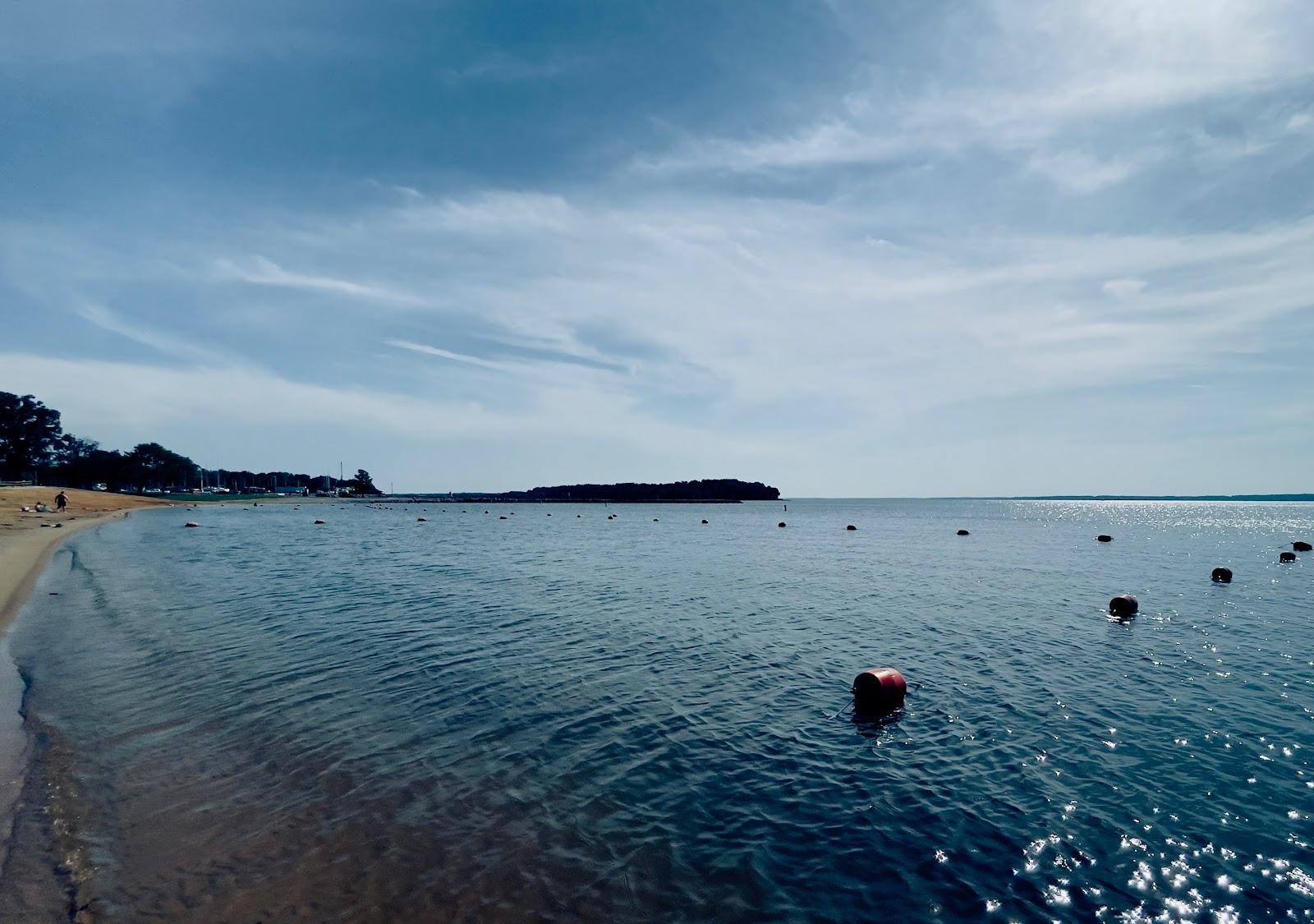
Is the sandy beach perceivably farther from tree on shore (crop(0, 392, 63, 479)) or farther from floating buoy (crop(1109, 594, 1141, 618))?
floating buoy (crop(1109, 594, 1141, 618))

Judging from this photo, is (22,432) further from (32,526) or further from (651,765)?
(651,765)

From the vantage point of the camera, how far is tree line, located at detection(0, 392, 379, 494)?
12644cm

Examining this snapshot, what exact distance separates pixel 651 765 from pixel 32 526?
78.7 m

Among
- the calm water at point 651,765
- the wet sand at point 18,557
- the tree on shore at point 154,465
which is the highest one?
the tree on shore at point 154,465

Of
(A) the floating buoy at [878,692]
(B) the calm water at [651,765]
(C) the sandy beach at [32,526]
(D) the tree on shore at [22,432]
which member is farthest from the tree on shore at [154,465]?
(A) the floating buoy at [878,692]

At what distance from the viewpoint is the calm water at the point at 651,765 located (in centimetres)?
778

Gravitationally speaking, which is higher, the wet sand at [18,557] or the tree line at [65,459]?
the tree line at [65,459]

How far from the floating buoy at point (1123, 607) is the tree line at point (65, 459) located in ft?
595

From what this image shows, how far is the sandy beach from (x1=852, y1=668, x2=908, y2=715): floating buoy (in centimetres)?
2702

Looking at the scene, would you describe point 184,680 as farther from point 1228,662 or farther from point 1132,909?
point 1228,662

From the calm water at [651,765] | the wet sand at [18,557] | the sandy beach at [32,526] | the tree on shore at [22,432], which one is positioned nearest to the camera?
the calm water at [651,765]

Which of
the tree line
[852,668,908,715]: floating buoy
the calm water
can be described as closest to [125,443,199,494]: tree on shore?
the tree line

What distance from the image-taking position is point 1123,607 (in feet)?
86.1

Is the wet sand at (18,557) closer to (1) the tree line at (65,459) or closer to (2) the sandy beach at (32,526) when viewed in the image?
(2) the sandy beach at (32,526)
